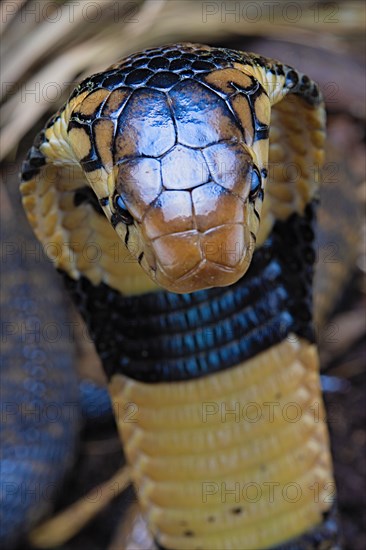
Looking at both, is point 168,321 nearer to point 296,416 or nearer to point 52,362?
point 296,416

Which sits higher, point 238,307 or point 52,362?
point 238,307

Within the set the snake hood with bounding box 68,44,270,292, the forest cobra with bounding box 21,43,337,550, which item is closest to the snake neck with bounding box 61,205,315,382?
the forest cobra with bounding box 21,43,337,550

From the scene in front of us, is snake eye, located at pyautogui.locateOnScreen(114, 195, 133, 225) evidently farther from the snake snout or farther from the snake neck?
the snake neck

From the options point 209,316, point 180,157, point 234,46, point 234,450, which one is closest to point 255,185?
point 180,157

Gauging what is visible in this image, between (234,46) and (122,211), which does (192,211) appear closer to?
(122,211)

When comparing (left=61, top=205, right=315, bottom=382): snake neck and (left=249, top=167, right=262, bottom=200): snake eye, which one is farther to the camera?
(left=61, top=205, right=315, bottom=382): snake neck

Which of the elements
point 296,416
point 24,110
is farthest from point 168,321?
point 24,110

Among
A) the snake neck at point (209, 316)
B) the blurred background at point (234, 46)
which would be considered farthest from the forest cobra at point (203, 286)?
the blurred background at point (234, 46)
